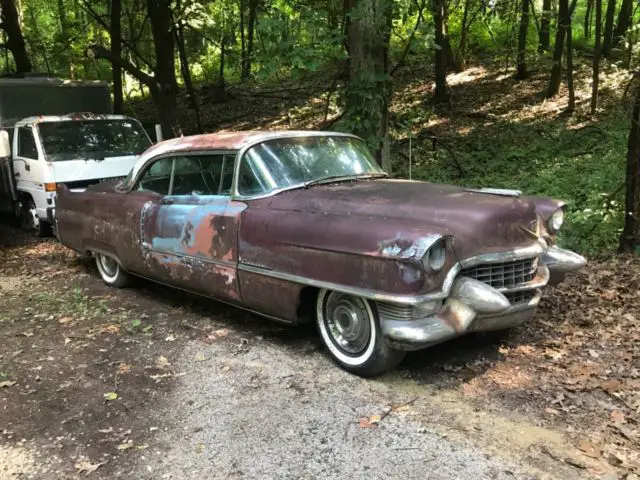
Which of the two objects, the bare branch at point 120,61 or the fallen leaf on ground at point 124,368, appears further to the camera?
the bare branch at point 120,61

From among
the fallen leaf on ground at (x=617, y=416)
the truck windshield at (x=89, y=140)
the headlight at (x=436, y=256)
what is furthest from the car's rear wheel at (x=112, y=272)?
the fallen leaf on ground at (x=617, y=416)

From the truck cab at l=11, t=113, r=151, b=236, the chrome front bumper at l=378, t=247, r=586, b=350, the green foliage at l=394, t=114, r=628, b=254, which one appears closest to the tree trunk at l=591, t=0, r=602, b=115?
the green foliage at l=394, t=114, r=628, b=254

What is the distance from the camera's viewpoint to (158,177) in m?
6.11

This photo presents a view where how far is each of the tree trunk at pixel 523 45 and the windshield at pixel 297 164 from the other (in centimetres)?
1379

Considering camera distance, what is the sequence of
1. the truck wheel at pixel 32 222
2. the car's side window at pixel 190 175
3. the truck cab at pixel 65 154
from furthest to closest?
the truck wheel at pixel 32 222 < the truck cab at pixel 65 154 < the car's side window at pixel 190 175

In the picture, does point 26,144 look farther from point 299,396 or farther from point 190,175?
point 299,396

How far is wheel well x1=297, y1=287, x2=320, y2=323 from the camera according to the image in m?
4.50

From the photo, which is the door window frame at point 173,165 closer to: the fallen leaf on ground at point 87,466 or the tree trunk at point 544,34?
the fallen leaf on ground at point 87,466

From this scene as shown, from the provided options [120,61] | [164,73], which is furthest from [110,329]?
[164,73]

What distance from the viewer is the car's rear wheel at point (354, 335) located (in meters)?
4.10

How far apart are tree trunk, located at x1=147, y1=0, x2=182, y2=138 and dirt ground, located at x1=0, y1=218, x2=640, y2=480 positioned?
26.1ft

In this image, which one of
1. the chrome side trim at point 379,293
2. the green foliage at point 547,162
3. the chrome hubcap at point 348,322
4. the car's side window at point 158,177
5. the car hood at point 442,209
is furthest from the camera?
the green foliage at point 547,162

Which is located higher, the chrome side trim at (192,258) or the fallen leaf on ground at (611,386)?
the chrome side trim at (192,258)

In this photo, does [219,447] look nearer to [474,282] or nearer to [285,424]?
[285,424]
